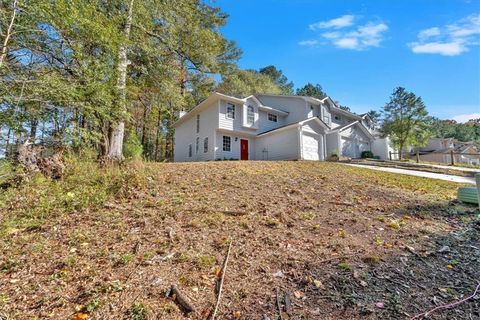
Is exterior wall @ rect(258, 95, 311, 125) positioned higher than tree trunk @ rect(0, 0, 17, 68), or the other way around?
exterior wall @ rect(258, 95, 311, 125)

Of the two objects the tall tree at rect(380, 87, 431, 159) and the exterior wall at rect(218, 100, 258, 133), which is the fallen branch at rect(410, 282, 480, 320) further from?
the tall tree at rect(380, 87, 431, 159)

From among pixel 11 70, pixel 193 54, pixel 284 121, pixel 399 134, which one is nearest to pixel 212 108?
pixel 193 54

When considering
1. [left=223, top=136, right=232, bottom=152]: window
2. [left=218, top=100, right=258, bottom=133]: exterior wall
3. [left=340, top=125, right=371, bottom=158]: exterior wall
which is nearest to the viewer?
[left=218, top=100, right=258, bottom=133]: exterior wall

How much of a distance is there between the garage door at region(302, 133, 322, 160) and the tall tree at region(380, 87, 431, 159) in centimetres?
1338

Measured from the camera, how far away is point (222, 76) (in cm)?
2342

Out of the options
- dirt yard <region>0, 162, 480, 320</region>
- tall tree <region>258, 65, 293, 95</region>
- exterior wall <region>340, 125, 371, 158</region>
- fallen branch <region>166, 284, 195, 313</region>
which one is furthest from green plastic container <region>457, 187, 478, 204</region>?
tall tree <region>258, 65, 293, 95</region>

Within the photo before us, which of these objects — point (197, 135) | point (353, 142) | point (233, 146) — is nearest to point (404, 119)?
point (353, 142)

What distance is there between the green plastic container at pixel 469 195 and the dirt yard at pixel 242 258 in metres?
0.47

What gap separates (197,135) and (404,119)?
74.0 ft

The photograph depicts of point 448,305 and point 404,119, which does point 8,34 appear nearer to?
point 448,305

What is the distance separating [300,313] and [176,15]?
1206cm

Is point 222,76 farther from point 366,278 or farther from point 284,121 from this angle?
point 366,278

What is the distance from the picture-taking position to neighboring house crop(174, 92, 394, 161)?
56.1 ft

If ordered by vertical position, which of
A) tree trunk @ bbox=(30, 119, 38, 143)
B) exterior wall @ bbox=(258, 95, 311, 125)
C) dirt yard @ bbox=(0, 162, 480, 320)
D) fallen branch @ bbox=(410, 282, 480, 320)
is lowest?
fallen branch @ bbox=(410, 282, 480, 320)
